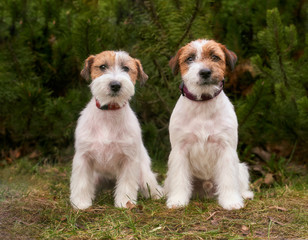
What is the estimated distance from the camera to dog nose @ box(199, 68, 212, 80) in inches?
171

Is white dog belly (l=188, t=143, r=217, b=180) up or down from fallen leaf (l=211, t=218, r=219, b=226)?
up

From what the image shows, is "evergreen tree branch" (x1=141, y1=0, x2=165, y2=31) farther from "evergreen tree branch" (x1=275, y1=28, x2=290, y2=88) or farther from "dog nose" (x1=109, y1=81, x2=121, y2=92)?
"dog nose" (x1=109, y1=81, x2=121, y2=92)

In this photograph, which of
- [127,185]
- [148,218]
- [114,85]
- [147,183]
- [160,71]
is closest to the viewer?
[148,218]

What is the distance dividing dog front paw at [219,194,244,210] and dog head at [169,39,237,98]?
110cm

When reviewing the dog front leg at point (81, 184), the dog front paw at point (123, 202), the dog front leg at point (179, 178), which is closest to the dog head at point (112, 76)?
the dog front leg at point (81, 184)

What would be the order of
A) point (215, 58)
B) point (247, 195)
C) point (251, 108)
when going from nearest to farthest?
point (215, 58)
point (247, 195)
point (251, 108)

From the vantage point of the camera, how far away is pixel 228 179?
181 inches

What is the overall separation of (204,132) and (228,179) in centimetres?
55

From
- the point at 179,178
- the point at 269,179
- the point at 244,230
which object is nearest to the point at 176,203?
the point at 179,178

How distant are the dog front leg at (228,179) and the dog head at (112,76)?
47.0 inches

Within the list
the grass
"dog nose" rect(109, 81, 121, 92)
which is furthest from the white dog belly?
"dog nose" rect(109, 81, 121, 92)

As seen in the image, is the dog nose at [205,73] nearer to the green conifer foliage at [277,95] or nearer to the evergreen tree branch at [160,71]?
the green conifer foliage at [277,95]

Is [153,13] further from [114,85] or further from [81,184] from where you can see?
[81,184]

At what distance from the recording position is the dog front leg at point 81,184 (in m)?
4.77
